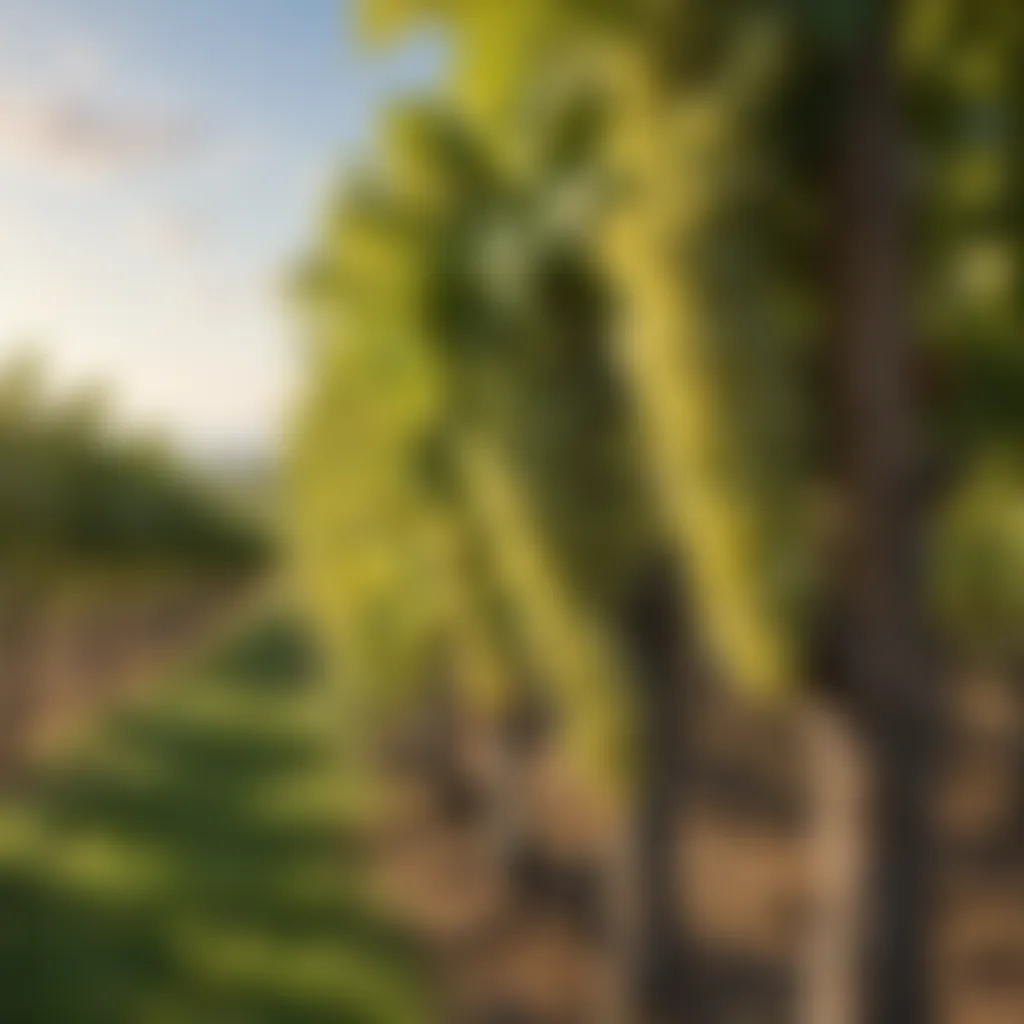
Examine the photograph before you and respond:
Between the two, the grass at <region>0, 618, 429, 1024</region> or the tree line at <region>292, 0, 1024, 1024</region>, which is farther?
the grass at <region>0, 618, 429, 1024</region>

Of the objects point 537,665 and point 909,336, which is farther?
point 537,665

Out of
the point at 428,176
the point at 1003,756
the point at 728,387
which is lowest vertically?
the point at 728,387

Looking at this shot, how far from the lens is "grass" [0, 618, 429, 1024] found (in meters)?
10.0

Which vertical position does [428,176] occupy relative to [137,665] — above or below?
below

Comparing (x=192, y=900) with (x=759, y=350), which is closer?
(x=759, y=350)

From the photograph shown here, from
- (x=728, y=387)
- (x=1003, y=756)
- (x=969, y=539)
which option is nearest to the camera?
(x=728, y=387)

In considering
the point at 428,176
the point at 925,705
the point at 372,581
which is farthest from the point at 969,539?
the point at 372,581

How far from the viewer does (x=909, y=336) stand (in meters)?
6.86

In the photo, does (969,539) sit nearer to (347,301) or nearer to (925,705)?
(925,705)

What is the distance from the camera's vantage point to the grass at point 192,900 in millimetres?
10000

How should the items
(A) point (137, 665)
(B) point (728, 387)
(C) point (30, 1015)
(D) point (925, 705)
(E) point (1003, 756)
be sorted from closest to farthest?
(B) point (728, 387) < (D) point (925, 705) < (C) point (30, 1015) < (E) point (1003, 756) < (A) point (137, 665)

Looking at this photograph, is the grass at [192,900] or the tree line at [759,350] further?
the grass at [192,900]

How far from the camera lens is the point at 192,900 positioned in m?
12.5

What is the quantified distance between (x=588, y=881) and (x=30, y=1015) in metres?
5.75
